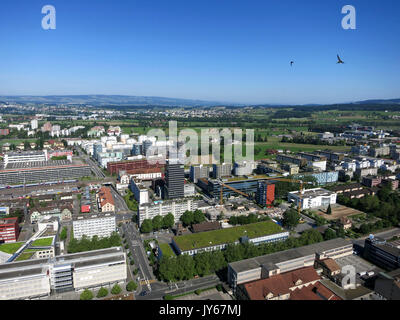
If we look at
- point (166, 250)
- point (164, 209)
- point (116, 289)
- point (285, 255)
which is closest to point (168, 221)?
point (164, 209)

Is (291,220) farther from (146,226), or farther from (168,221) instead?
(146,226)

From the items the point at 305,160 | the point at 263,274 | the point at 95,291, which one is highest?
the point at 305,160

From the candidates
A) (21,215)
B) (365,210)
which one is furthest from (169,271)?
(365,210)

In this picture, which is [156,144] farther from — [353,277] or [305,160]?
[353,277]

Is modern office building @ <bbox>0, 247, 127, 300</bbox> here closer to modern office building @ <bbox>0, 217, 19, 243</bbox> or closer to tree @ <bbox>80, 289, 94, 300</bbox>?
tree @ <bbox>80, 289, 94, 300</bbox>

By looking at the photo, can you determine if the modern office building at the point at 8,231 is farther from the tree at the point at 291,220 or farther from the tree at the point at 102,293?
the tree at the point at 291,220
